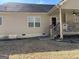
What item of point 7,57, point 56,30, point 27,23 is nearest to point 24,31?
point 27,23

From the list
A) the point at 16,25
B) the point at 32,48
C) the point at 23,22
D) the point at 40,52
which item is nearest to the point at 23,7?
the point at 23,22

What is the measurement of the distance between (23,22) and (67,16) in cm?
565

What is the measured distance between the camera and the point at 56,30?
830 inches

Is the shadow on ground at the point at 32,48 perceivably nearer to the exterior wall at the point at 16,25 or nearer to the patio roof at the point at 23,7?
the exterior wall at the point at 16,25

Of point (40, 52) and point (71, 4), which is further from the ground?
point (71, 4)

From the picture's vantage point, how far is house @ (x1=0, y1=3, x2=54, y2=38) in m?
22.3

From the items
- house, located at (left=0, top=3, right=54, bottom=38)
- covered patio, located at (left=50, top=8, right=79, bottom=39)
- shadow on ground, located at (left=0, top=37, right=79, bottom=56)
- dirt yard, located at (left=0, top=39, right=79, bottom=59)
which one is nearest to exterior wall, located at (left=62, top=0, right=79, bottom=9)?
covered patio, located at (left=50, top=8, right=79, bottom=39)

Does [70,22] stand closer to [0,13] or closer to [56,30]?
[56,30]

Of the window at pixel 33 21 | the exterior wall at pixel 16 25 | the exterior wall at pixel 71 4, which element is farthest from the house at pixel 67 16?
the exterior wall at pixel 16 25

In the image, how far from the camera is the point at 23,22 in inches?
892

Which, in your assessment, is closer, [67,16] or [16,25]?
[16,25]

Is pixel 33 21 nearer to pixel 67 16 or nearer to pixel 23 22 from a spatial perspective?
pixel 23 22

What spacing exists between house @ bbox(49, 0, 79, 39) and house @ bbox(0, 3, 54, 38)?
160 cm

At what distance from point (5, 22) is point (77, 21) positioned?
913 cm
